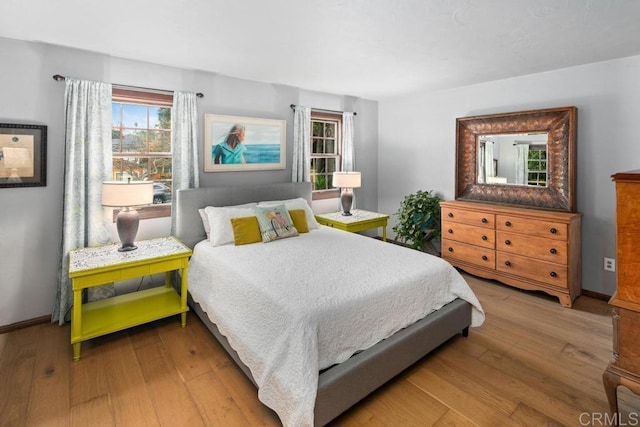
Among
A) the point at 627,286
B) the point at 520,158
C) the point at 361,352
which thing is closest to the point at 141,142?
the point at 361,352

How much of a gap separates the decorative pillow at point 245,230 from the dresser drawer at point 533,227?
2.68 metres

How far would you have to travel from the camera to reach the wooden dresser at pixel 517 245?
3.27m

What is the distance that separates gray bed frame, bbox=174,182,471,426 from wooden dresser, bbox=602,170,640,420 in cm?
101

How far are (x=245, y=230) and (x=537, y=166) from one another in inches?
131

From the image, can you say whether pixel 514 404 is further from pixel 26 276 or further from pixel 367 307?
pixel 26 276

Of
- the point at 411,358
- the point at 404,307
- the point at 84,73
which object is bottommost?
the point at 411,358

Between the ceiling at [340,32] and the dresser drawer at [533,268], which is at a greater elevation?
the ceiling at [340,32]

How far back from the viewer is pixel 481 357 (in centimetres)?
246

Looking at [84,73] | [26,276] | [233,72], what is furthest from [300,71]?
[26,276]

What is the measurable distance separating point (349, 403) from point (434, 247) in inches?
136

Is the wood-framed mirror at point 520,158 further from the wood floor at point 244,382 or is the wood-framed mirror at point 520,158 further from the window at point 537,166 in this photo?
the wood floor at point 244,382

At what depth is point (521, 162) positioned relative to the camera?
3887mm

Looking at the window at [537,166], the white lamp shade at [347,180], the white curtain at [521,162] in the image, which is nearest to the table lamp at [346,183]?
the white lamp shade at [347,180]

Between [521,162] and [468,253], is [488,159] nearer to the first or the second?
[521,162]
